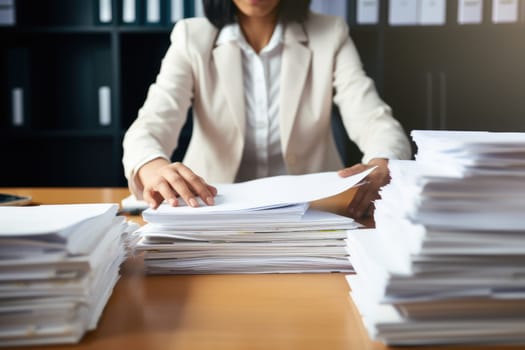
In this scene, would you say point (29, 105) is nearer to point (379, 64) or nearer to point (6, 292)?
point (379, 64)

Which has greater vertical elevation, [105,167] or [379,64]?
[379,64]

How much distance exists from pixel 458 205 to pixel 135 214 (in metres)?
0.71

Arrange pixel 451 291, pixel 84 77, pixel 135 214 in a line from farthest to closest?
pixel 84 77, pixel 135 214, pixel 451 291

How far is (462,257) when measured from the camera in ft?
1.55

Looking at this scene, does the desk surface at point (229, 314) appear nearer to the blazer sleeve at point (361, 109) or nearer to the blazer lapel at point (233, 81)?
the blazer sleeve at point (361, 109)

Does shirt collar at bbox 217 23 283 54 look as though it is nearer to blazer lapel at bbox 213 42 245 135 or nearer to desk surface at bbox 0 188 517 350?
blazer lapel at bbox 213 42 245 135

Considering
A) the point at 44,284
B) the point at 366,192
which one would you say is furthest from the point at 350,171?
the point at 44,284

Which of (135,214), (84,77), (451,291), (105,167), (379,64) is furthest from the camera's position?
(105,167)

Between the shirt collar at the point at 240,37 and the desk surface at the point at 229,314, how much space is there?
107 cm

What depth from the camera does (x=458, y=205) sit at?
1.56 ft

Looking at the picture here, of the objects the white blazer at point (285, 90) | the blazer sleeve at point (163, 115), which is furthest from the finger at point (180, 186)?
the white blazer at point (285, 90)

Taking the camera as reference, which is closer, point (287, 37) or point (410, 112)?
point (287, 37)

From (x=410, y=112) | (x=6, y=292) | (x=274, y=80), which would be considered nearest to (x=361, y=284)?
(x=6, y=292)

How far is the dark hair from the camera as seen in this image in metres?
1.70
